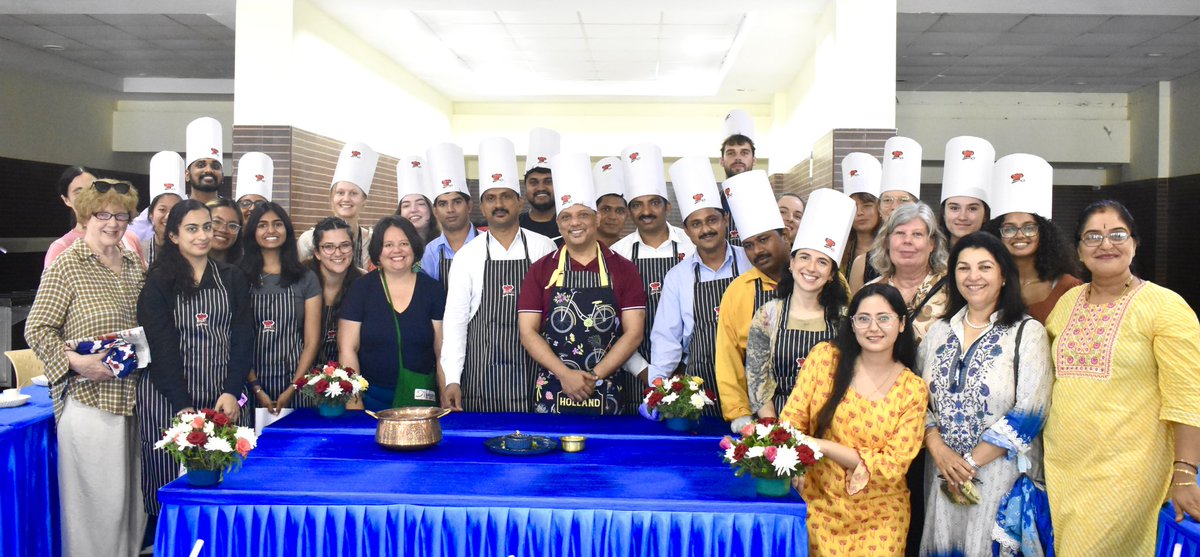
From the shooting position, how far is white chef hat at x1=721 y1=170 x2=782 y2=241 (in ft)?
10.9

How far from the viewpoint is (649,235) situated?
13.4ft

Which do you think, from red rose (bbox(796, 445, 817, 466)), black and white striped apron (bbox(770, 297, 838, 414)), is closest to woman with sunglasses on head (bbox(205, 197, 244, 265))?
black and white striped apron (bbox(770, 297, 838, 414))

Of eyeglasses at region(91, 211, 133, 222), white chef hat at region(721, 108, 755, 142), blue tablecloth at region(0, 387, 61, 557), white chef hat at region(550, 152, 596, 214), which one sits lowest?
blue tablecloth at region(0, 387, 61, 557)

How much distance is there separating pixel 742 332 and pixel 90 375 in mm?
2299

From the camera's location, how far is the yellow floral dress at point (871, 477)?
2594mm

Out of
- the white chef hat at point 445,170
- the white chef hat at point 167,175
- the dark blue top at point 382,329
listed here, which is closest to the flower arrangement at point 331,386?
the dark blue top at point 382,329

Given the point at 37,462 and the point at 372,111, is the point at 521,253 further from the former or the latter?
the point at 372,111

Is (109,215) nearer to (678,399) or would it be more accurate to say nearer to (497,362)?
(497,362)

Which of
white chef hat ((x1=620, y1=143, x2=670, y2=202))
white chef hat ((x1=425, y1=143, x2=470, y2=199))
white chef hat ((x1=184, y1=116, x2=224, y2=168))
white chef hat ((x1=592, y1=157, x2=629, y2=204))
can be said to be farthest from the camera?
white chef hat ((x1=184, y1=116, x2=224, y2=168))

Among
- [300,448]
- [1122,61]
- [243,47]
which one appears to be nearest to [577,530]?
[300,448]

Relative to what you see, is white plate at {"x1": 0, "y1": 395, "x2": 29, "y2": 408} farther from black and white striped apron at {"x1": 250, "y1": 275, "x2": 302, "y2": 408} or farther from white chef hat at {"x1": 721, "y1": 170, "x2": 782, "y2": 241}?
white chef hat at {"x1": 721, "y1": 170, "x2": 782, "y2": 241}

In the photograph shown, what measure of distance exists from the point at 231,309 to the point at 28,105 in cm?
820

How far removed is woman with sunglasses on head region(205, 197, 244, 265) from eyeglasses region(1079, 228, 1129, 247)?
128 inches

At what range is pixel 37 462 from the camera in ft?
11.4
